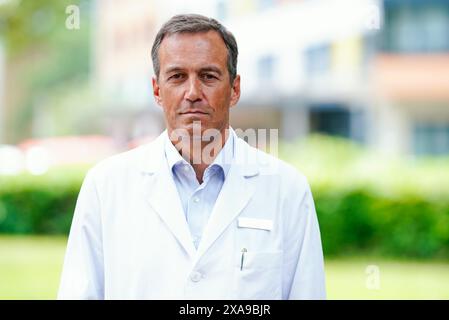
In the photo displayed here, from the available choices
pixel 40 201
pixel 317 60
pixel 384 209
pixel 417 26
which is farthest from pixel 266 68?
pixel 384 209

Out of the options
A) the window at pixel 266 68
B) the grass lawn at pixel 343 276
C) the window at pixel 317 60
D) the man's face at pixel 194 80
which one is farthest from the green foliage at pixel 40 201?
the window at pixel 317 60

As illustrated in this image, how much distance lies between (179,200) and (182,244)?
0.13 m

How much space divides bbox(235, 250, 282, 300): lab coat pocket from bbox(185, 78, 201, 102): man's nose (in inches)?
17.3

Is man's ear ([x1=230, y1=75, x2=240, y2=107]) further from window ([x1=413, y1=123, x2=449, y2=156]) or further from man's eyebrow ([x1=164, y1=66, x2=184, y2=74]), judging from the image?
window ([x1=413, y1=123, x2=449, y2=156])

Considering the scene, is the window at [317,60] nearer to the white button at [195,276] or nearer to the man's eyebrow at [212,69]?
the man's eyebrow at [212,69]

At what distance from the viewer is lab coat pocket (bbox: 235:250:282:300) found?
7.38ft

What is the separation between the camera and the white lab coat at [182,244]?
7.36ft

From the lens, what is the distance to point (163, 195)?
2303 mm

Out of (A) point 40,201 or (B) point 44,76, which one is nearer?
(A) point 40,201

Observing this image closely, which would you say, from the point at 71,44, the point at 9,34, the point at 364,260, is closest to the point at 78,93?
the point at 71,44

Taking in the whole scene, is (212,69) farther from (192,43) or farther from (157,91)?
(157,91)

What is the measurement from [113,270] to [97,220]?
143 mm

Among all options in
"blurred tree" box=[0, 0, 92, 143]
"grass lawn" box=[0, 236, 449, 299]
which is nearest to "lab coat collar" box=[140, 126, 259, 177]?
"grass lawn" box=[0, 236, 449, 299]

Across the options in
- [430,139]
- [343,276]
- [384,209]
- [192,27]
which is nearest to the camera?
[192,27]
